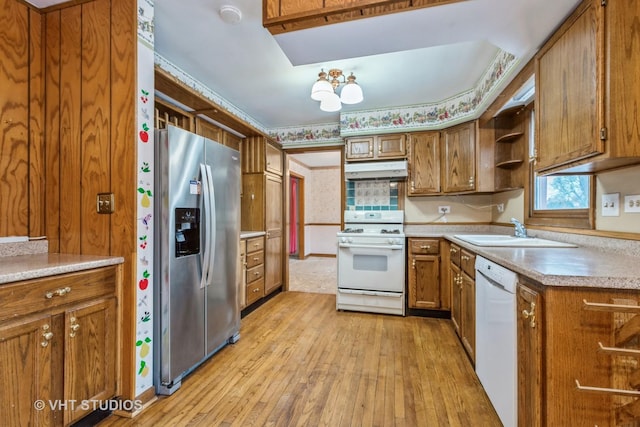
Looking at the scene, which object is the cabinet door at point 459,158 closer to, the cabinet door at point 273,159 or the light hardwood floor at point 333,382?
the light hardwood floor at point 333,382

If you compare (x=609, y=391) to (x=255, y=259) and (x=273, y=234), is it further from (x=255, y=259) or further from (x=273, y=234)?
(x=273, y=234)

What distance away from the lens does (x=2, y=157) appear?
63.4 inches

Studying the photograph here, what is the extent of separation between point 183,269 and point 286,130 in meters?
2.85

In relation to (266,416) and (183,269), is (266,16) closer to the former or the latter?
(183,269)

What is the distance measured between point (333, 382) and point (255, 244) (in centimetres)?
180

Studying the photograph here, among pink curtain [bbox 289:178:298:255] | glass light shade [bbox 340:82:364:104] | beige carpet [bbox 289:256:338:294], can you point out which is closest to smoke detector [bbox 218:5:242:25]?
glass light shade [bbox 340:82:364:104]

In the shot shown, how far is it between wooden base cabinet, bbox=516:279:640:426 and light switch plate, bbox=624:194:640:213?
0.68 m

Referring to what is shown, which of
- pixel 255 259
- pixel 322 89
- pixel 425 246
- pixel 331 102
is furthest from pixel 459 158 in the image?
pixel 255 259

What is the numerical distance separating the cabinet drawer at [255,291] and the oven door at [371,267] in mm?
947

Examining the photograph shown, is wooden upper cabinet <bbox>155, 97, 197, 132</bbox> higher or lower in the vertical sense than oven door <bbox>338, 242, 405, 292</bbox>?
higher

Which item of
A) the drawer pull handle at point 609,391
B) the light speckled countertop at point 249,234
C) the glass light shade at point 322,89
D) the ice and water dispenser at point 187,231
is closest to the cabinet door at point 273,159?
the light speckled countertop at point 249,234

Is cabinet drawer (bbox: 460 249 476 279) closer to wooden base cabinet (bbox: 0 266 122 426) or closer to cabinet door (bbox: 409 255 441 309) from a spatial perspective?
cabinet door (bbox: 409 255 441 309)

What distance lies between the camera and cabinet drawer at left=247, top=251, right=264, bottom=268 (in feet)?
10.4

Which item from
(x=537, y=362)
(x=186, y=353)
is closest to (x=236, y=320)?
(x=186, y=353)
